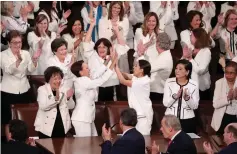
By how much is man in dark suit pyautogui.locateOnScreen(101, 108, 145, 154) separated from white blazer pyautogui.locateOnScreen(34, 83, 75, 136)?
1.19 m

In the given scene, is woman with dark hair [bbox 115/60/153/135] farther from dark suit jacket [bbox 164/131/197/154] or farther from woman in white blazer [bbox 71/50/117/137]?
dark suit jacket [bbox 164/131/197/154]

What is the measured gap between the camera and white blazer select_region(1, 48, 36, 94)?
9.32m

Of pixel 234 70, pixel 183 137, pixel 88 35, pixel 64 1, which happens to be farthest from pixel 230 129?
pixel 64 1

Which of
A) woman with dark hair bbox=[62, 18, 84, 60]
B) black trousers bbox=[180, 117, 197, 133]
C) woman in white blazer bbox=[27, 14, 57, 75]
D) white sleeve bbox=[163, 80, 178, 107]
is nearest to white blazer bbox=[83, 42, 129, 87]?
woman with dark hair bbox=[62, 18, 84, 60]

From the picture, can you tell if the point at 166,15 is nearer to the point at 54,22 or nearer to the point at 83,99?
the point at 54,22

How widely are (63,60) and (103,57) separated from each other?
52 centimetres

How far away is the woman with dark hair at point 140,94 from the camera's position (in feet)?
29.3

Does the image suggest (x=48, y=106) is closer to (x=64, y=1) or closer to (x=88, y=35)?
(x=88, y=35)

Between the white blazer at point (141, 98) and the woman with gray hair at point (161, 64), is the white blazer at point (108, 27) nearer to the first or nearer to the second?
the woman with gray hair at point (161, 64)

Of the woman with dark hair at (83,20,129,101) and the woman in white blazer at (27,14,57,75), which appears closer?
the woman with dark hair at (83,20,129,101)

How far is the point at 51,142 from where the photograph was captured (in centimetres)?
833

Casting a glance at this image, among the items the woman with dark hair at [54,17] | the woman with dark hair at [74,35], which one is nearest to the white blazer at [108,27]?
the woman with dark hair at [74,35]

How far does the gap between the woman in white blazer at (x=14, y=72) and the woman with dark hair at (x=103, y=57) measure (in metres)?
0.74

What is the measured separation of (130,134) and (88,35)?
2.81 m
